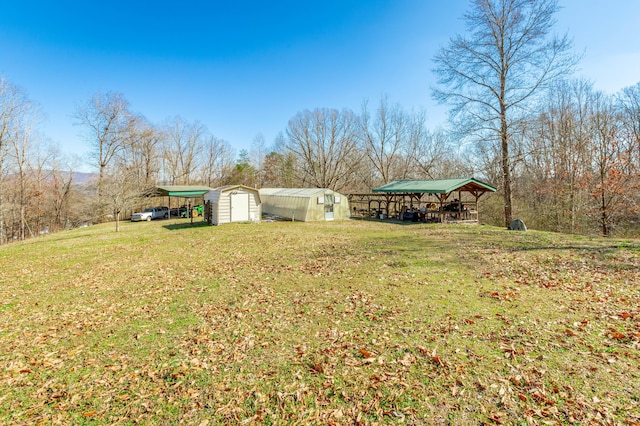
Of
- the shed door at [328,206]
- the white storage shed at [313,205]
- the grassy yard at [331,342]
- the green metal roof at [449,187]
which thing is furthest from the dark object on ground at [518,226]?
the shed door at [328,206]

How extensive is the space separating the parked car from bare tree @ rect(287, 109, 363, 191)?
1806 centimetres

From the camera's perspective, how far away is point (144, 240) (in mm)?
15047

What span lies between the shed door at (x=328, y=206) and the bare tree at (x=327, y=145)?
14.2 meters

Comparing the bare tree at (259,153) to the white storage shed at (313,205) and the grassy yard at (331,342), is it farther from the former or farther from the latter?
the grassy yard at (331,342)

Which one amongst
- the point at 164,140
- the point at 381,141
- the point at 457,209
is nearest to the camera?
the point at 457,209

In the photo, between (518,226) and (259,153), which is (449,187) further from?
(259,153)

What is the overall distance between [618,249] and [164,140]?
4464 cm

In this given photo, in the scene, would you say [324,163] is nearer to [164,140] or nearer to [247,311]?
[164,140]

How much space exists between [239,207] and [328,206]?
709 cm

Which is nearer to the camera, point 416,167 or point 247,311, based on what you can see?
point 247,311

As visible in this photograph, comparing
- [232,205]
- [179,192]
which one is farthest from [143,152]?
[232,205]

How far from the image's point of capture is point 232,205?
69.1 ft

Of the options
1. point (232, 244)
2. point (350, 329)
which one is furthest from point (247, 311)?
point (232, 244)

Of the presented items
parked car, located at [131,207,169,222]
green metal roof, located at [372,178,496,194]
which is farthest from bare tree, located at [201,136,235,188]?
green metal roof, located at [372,178,496,194]
